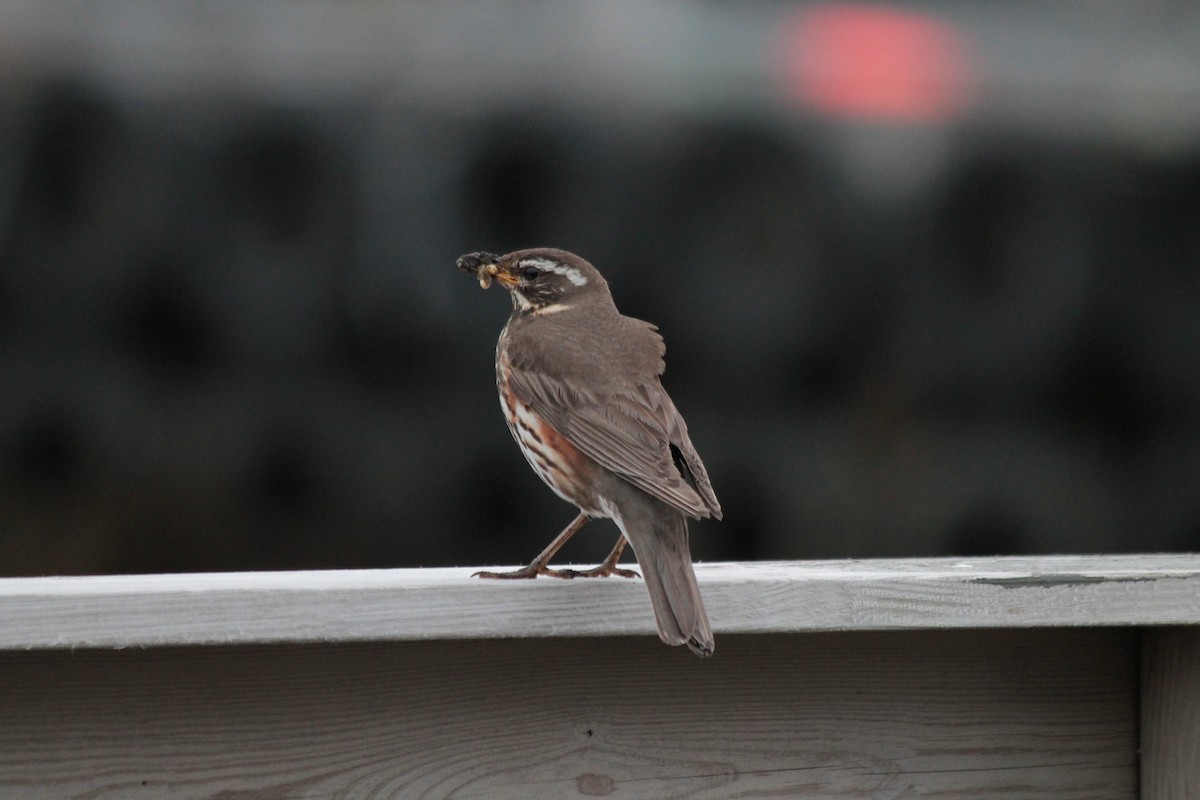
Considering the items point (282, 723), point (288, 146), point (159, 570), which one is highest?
point (288, 146)

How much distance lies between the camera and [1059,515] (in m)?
5.25

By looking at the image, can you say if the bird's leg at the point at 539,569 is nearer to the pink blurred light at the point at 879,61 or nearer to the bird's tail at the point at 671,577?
the bird's tail at the point at 671,577

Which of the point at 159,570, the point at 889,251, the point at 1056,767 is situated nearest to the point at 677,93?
the point at 889,251

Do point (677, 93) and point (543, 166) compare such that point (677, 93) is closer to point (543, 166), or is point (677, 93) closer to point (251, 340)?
point (543, 166)

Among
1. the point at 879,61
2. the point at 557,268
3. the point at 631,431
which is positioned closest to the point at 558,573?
the point at 631,431

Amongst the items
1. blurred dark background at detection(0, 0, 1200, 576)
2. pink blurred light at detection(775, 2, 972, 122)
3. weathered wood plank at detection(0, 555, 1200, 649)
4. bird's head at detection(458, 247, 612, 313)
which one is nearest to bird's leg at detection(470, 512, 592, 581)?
weathered wood plank at detection(0, 555, 1200, 649)

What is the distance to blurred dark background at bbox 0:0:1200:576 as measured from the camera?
480 cm

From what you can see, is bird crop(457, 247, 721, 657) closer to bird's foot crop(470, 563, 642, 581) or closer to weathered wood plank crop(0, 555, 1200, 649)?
bird's foot crop(470, 563, 642, 581)

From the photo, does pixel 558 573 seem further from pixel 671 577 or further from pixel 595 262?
pixel 595 262

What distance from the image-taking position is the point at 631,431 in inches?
136

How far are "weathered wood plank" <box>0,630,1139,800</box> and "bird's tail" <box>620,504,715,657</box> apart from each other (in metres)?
0.14

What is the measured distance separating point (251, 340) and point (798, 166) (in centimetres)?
164

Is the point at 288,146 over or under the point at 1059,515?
over

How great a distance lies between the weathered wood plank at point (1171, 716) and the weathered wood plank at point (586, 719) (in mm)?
46
